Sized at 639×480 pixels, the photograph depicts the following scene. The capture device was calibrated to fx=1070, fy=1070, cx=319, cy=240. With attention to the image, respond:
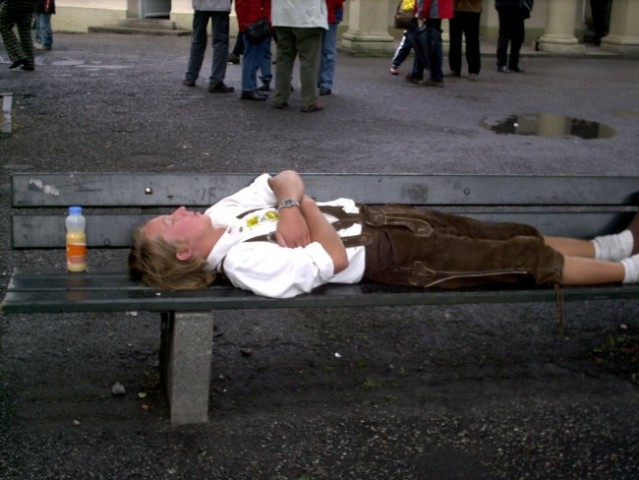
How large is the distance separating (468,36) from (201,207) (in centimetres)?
1052

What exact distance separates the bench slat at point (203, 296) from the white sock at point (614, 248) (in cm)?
57

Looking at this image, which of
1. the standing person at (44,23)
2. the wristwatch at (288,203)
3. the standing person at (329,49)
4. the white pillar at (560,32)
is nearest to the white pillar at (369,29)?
the white pillar at (560,32)

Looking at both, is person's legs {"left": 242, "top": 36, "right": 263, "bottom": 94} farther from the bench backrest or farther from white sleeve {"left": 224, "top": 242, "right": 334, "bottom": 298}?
white sleeve {"left": 224, "top": 242, "right": 334, "bottom": 298}

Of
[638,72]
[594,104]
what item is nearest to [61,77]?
[594,104]

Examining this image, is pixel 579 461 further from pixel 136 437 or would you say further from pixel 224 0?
pixel 224 0

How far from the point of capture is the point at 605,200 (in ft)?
17.2

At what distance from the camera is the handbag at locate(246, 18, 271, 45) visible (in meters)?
11.4

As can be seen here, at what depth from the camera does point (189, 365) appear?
4004 millimetres

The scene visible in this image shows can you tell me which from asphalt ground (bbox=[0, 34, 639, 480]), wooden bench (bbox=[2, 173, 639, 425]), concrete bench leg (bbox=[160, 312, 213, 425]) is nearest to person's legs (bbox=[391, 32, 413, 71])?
asphalt ground (bbox=[0, 34, 639, 480])

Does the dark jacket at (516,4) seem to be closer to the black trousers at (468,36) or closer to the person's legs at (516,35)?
the person's legs at (516,35)

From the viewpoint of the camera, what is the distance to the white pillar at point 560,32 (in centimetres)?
1883

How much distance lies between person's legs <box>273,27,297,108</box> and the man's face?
672 cm

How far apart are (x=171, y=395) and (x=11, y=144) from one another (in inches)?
218

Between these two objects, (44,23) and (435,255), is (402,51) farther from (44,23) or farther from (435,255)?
(435,255)
